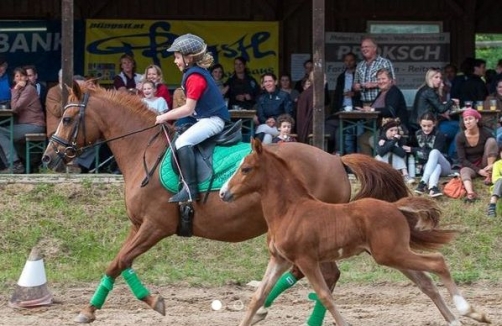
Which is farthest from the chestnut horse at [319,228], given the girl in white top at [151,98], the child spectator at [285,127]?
the girl in white top at [151,98]

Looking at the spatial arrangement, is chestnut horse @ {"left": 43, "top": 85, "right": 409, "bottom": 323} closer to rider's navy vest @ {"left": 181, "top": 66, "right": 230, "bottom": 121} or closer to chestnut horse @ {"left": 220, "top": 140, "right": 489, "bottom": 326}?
rider's navy vest @ {"left": 181, "top": 66, "right": 230, "bottom": 121}

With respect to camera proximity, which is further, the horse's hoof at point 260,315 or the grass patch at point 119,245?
the grass patch at point 119,245

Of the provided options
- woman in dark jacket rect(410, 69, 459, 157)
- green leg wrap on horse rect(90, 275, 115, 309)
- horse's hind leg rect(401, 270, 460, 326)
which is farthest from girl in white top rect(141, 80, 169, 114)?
horse's hind leg rect(401, 270, 460, 326)

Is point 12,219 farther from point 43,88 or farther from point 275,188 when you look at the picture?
point 275,188

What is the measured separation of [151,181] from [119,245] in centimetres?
398

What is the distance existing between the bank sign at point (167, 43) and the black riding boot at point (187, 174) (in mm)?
9945

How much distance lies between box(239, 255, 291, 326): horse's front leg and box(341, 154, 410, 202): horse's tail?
4.24ft

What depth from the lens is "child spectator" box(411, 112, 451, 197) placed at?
15523mm

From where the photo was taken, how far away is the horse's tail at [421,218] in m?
9.58

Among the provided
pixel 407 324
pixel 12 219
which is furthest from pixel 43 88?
pixel 407 324

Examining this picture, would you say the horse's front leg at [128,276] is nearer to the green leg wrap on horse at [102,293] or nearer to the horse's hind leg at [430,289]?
the green leg wrap on horse at [102,293]

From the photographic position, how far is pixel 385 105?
16.6 metres

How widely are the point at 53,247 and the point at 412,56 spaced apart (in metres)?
9.25

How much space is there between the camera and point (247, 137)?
1672 centimetres
